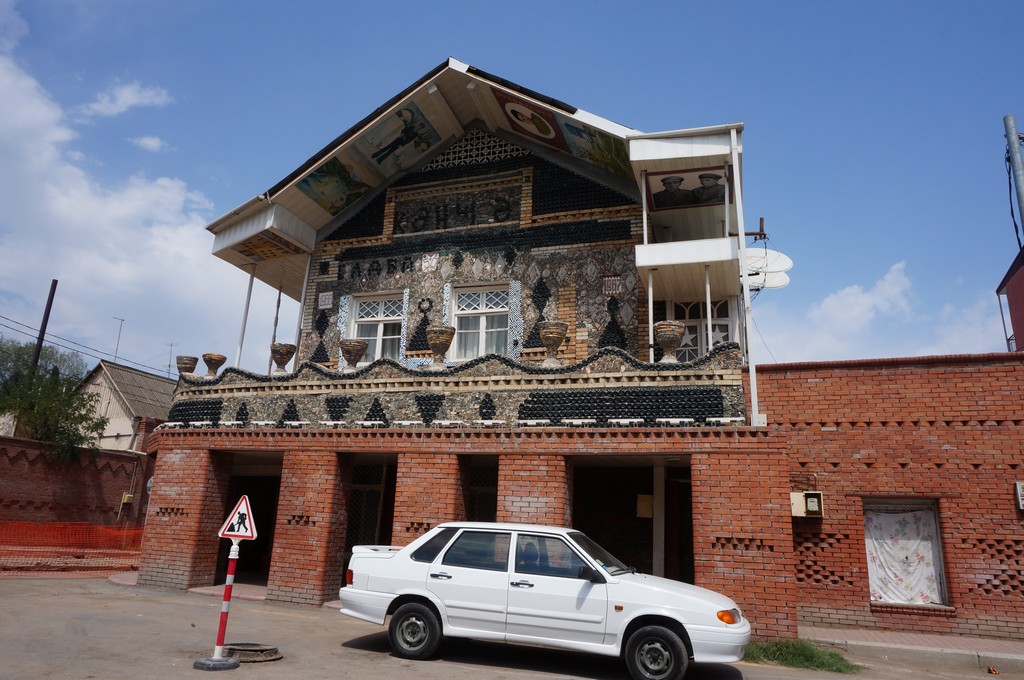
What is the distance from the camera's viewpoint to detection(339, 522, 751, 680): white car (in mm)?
6789

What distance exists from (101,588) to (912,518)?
47.0 feet

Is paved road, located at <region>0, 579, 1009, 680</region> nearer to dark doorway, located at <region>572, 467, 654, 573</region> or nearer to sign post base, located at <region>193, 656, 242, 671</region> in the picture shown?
sign post base, located at <region>193, 656, 242, 671</region>

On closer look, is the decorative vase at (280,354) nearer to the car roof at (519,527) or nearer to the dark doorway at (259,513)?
the dark doorway at (259,513)

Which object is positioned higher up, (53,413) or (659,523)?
(53,413)

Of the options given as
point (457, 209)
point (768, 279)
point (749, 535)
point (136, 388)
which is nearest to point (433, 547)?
point (749, 535)

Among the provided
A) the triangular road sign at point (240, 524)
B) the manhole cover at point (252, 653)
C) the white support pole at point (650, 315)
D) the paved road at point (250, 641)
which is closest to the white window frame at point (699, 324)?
the white support pole at point (650, 315)

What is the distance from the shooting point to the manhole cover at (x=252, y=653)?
7.22 meters

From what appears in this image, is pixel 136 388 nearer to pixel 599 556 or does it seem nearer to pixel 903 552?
pixel 599 556

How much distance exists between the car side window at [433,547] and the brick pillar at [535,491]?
2.49 metres

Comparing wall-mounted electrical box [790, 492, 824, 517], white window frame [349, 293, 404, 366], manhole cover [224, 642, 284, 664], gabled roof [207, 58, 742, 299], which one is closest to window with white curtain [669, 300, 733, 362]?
gabled roof [207, 58, 742, 299]

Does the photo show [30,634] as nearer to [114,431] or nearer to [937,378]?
[937,378]

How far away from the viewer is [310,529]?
38.4 feet

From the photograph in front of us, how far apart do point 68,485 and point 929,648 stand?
2360 cm

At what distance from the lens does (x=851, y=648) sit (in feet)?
29.5
